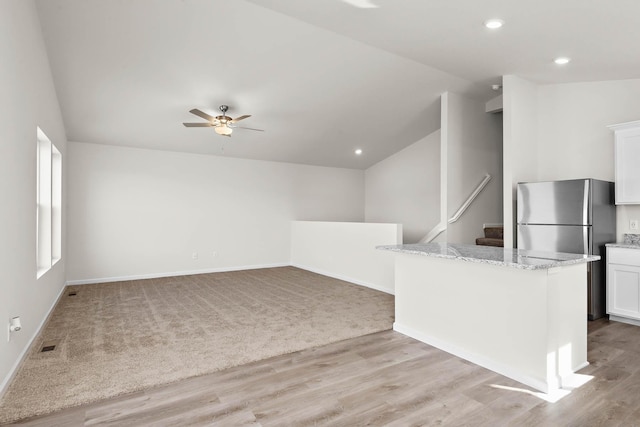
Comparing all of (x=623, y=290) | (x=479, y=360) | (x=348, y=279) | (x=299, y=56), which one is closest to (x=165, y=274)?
(x=348, y=279)

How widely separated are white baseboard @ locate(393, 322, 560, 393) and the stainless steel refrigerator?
2112 mm

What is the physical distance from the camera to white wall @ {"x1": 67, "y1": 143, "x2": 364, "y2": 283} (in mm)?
5926

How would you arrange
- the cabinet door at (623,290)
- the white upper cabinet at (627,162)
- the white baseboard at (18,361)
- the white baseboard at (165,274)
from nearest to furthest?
the white baseboard at (18,361) → the cabinet door at (623,290) → the white upper cabinet at (627,162) → the white baseboard at (165,274)

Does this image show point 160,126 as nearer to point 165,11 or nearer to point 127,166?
point 127,166

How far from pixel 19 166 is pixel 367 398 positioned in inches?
119

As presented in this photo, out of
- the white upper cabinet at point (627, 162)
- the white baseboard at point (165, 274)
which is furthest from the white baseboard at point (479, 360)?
the white baseboard at point (165, 274)

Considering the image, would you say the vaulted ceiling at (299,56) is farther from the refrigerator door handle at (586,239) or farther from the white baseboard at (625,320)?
the white baseboard at (625,320)

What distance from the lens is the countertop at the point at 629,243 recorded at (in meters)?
3.76

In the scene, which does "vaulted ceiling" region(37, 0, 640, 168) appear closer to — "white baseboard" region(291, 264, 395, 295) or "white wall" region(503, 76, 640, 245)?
"white wall" region(503, 76, 640, 245)

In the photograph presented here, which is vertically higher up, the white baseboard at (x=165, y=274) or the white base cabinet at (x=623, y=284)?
the white base cabinet at (x=623, y=284)

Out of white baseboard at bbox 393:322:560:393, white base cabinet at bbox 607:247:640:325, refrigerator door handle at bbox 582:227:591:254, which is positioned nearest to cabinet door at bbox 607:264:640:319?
white base cabinet at bbox 607:247:640:325

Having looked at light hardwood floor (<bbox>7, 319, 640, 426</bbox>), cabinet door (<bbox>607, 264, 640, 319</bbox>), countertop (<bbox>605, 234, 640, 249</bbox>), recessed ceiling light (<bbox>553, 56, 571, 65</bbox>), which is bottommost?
light hardwood floor (<bbox>7, 319, 640, 426</bbox>)

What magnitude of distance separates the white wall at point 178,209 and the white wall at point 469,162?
11.5ft

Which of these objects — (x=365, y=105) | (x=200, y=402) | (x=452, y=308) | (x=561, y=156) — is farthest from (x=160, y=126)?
(x=561, y=156)
